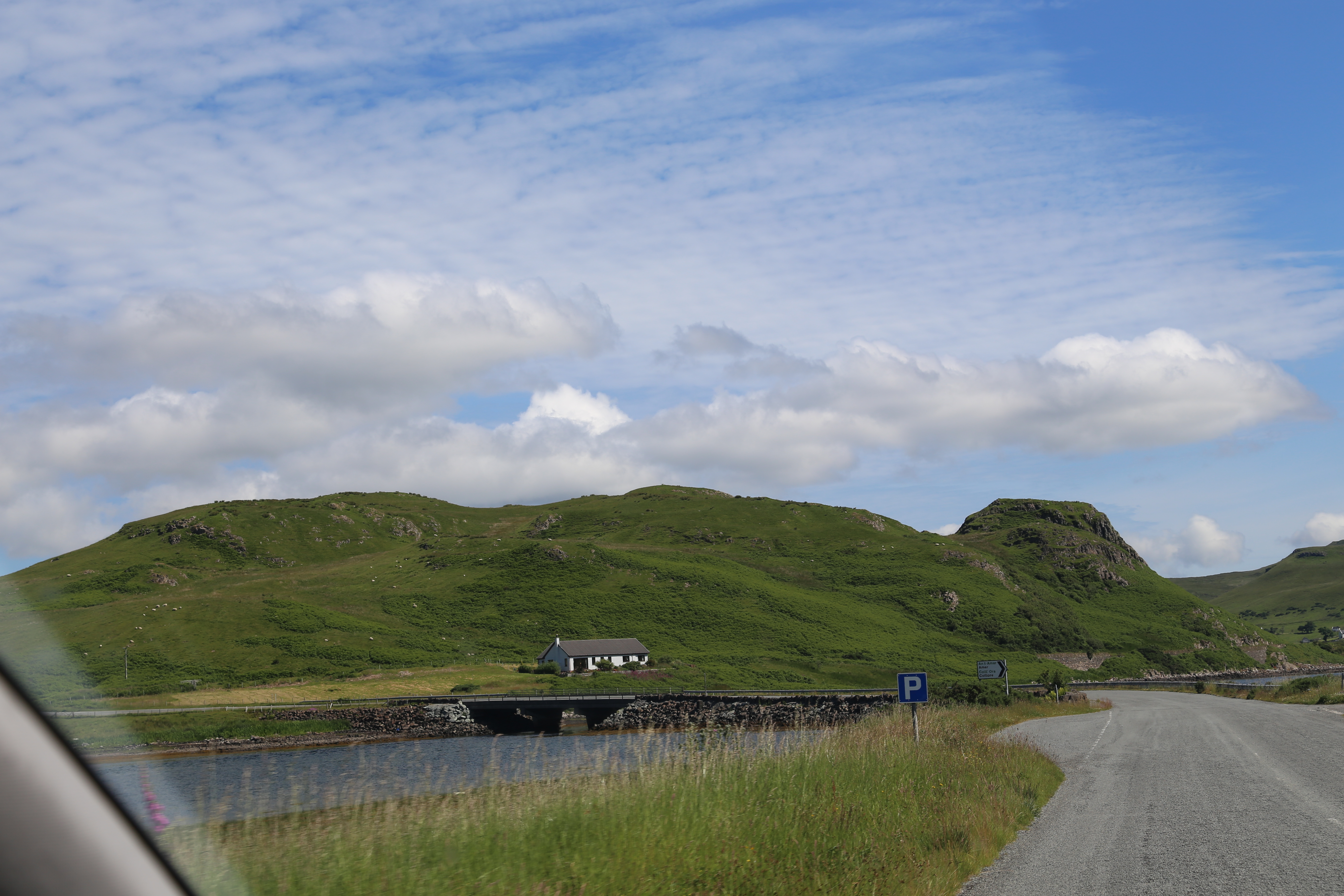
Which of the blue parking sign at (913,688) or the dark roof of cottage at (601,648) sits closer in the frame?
the blue parking sign at (913,688)

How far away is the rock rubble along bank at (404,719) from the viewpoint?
6575 cm

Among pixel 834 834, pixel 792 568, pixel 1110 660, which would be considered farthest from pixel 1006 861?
pixel 792 568

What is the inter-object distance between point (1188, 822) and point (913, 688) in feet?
21.9

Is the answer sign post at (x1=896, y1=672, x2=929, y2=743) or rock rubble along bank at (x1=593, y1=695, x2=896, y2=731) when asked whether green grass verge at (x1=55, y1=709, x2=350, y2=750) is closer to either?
rock rubble along bank at (x1=593, y1=695, x2=896, y2=731)

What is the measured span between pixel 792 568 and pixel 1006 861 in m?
166

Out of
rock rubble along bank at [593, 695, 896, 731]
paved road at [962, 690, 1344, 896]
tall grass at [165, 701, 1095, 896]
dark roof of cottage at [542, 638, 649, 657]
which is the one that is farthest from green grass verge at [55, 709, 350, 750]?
dark roof of cottage at [542, 638, 649, 657]

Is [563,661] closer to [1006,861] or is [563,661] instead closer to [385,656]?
[385,656]

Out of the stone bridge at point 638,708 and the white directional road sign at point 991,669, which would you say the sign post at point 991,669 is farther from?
the stone bridge at point 638,708

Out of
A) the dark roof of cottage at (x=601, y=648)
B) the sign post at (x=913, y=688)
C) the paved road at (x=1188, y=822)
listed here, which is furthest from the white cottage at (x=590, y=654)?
the sign post at (x=913, y=688)

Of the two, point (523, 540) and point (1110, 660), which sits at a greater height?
point (523, 540)

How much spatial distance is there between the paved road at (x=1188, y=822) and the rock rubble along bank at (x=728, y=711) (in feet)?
120

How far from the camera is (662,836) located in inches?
365

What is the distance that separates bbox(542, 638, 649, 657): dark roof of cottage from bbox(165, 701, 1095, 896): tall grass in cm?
9572

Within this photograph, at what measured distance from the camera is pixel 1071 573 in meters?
195
